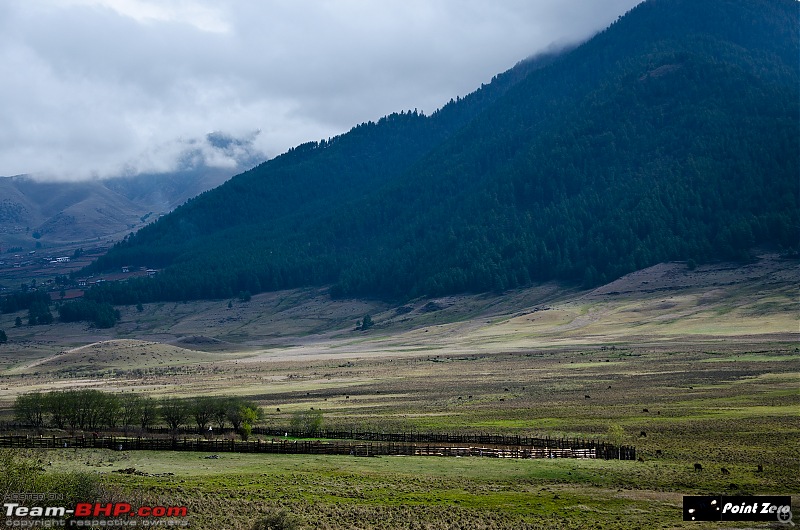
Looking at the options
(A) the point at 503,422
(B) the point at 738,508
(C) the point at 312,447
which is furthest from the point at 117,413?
(B) the point at 738,508

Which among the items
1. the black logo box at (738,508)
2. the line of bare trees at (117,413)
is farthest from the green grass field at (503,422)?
the line of bare trees at (117,413)

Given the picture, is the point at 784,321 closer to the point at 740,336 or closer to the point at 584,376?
the point at 740,336

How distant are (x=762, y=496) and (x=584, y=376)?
250 feet

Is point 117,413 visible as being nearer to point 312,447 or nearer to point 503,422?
point 312,447

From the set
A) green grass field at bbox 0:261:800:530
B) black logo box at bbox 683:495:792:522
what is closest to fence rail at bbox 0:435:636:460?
green grass field at bbox 0:261:800:530

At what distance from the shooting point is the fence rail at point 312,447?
6700 centimetres

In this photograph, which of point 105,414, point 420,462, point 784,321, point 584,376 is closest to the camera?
point 420,462

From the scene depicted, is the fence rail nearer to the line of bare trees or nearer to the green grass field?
the green grass field

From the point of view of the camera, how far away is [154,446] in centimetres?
6869

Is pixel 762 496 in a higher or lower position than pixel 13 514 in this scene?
lower

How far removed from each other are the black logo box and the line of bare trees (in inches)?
1845

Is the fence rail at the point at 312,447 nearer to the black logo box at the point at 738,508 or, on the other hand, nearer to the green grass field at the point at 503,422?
the green grass field at the point at 503,422

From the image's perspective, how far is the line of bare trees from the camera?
278ft

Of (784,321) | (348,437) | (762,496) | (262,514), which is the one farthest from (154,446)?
(784,321)
